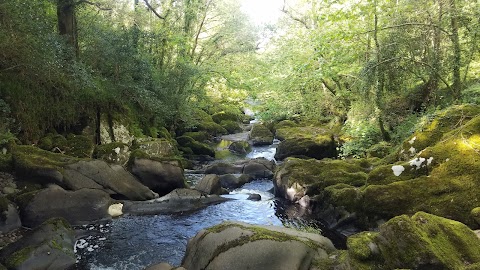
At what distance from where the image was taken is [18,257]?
6.63 metres

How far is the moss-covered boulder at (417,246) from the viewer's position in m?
4.68

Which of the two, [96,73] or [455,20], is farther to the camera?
[96,73]

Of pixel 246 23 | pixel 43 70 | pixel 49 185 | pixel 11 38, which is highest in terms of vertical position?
pixel 246 23

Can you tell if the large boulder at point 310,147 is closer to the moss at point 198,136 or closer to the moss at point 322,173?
the moss at point 322,173

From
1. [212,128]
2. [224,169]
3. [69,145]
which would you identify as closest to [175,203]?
[69,145]

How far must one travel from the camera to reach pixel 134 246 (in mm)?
8484

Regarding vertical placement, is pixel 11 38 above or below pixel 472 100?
above

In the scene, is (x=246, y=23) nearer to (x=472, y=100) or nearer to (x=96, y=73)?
(x=96, y=73)

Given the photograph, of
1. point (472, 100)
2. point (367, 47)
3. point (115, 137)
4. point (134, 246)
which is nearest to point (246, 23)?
point (367, 47)

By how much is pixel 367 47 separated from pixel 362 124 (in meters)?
3.48

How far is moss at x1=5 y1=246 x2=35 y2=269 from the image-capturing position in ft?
21.3

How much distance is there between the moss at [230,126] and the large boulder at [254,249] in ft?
87.3

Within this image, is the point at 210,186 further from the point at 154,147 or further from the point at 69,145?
the point at 69,145

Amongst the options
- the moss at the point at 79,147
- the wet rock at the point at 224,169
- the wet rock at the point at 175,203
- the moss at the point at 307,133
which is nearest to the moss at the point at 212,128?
the moss at the point at 307,133
